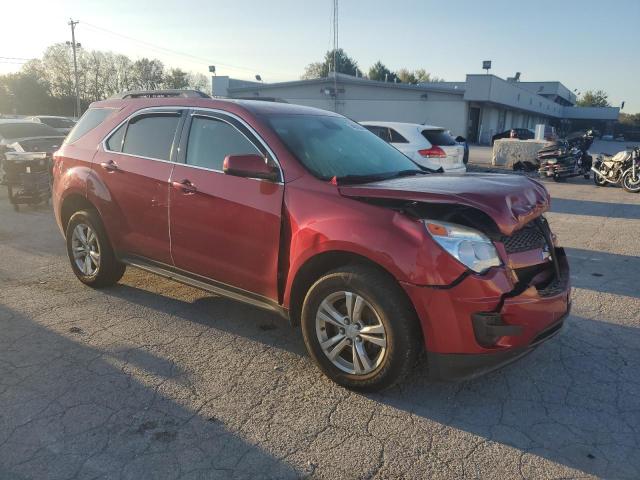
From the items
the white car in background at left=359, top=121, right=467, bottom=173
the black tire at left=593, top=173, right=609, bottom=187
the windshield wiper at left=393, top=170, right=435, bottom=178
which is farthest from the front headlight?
the black tire at left=593, top=173, right=609, bottom=187

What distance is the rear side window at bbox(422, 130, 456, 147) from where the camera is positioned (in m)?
11.0

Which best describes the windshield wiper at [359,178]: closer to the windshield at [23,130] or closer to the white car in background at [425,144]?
the white car in background at [425,144]

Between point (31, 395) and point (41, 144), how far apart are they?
1051cm

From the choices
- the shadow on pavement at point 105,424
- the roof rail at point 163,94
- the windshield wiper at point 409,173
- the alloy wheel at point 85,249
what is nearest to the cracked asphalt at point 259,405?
the shadow on pavement at point 105,424

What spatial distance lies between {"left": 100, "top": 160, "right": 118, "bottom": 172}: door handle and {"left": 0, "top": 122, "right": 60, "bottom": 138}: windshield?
396 inches

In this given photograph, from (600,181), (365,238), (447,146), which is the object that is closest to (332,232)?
(365,238)

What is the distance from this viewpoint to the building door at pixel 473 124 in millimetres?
42678

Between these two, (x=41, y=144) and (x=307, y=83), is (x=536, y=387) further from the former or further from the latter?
(x=307, y=83)

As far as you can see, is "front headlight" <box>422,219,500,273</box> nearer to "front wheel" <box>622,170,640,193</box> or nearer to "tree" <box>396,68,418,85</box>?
"front wheel" <box>622,170,640,193</box>

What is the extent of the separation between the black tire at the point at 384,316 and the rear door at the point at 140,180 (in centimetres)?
175

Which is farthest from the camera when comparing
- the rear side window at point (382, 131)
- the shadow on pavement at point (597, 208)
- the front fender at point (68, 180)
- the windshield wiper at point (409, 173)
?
the rear side window at point (382, 131)

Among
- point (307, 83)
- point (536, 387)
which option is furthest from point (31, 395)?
point (307, 83)

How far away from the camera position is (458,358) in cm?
299

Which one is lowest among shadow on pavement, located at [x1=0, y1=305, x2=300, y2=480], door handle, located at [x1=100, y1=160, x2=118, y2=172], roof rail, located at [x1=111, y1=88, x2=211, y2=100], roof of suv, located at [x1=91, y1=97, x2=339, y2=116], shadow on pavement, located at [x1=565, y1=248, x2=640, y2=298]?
shadow on pavement, located at [x1=0, y1=305, x2=300, y2=480]
